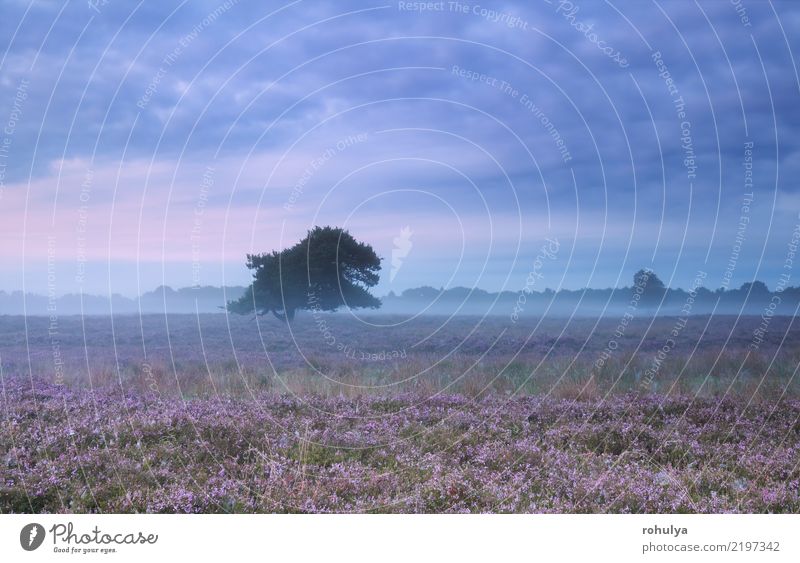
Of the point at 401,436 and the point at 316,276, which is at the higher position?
the point at 316,276

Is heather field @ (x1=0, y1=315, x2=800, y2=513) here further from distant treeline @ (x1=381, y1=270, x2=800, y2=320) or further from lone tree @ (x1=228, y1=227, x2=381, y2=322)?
lone tree @ (x1=228, y1=227, x2=381, y2=322)

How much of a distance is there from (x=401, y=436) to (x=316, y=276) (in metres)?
17.9

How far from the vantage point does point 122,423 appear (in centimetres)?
857

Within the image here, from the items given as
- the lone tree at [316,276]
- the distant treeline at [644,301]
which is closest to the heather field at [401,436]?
the distant treeline at [644,301]

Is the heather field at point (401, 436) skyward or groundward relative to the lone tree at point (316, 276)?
groundward

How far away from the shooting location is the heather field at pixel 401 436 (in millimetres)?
6688

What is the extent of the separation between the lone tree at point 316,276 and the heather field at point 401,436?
906cm

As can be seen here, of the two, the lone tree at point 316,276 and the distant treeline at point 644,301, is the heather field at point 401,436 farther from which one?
the lone tree at point 316,276

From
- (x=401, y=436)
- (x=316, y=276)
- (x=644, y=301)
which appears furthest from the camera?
(x=316, y=276)

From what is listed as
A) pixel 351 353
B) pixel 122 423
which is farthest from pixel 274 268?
pixel 122 423

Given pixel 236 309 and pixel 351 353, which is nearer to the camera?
pixel 351 353

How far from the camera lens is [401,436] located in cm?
866
